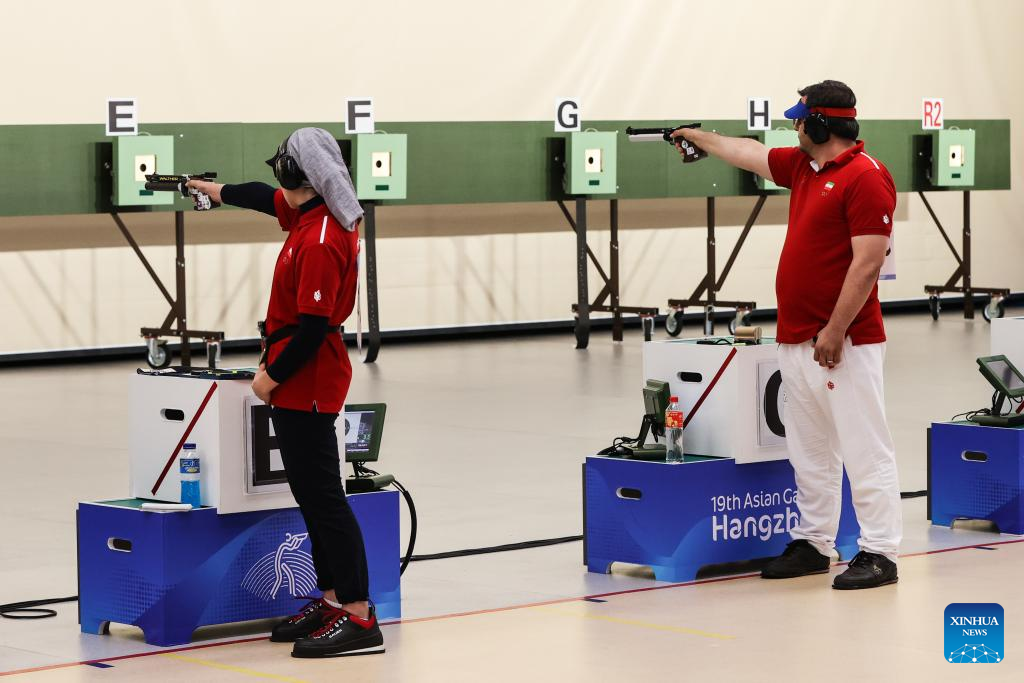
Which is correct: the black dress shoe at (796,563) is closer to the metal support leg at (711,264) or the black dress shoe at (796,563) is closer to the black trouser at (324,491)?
the black trouser at (324,491)

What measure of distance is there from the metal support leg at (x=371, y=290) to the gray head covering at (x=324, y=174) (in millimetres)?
8678

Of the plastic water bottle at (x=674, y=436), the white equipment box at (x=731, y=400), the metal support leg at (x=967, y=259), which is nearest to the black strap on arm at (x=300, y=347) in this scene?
the plastic water bottle at (x=674, y=436)

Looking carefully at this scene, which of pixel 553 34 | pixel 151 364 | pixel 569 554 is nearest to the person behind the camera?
pixel 569 554

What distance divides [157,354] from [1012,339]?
7607mm

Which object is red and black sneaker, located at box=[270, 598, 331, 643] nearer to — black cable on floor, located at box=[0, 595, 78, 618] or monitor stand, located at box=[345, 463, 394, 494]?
monitor stand, located at box=[345, 463, 394, 494]

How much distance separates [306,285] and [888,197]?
1.87 meters

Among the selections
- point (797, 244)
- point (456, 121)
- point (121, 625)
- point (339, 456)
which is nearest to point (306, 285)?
point (339, 456)

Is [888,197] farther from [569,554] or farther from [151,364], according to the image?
[151,364]

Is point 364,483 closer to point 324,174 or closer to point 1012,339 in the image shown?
point 324,174

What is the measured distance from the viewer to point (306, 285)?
14.6 ft

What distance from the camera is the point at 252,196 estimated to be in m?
4.99

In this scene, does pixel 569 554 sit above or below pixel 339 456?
below

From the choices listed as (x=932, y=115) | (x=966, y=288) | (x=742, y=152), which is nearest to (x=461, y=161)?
(x=932, y=115)

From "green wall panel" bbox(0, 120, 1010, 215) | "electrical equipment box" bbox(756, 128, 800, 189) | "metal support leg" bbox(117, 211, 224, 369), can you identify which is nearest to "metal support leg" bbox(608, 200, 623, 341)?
"green wall panel" bbox(0, 120, 1010, 215)
